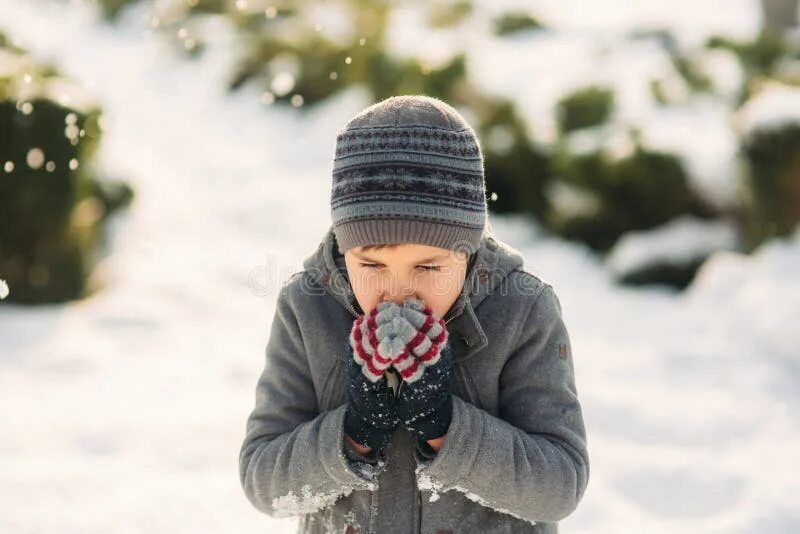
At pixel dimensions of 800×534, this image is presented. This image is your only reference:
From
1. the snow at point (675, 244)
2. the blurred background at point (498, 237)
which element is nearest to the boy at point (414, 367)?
the blurred background at point (498, 237)

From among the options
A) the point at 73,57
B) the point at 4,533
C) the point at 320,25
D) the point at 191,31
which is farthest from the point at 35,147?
the point at 191,31

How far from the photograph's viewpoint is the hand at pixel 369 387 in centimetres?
140

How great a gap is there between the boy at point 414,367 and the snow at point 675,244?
3.71 meters

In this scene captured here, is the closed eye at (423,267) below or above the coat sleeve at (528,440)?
above

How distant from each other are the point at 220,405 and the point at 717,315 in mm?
2496

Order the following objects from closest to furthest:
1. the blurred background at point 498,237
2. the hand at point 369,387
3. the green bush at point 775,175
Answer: the hand at point 369,387, the blurred background at point 498,237, the green bush at point 775,175

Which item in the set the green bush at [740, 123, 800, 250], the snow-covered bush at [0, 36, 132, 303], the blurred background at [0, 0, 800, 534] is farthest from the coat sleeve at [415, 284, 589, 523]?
the snow-covered bush at [0, 36, 132, 303]

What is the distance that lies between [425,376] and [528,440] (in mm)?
250

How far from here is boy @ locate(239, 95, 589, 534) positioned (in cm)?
145

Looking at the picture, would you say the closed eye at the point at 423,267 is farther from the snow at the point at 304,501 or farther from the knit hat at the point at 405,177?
the snow at the point at 304,501

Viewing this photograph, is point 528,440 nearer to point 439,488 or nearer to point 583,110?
point 439,488

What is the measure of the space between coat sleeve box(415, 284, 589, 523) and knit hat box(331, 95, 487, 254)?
24 cm

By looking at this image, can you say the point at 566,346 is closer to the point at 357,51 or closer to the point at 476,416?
the point at 476,416

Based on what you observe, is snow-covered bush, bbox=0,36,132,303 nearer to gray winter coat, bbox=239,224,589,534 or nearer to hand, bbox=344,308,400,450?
gray winter coat, bbox=239,224,589,534
